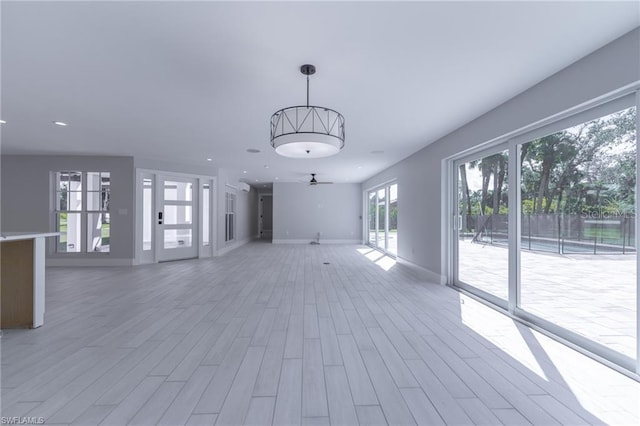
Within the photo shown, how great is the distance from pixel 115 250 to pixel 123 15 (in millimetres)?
6032

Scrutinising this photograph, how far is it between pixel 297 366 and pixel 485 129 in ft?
11.5

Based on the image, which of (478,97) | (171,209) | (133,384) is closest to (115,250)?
(171,209)

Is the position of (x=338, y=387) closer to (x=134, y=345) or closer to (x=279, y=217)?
(x=134, y=345)

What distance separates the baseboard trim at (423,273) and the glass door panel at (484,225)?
288 millimetres

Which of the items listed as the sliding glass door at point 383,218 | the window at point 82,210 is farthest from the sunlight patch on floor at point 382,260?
the window at point 82,210

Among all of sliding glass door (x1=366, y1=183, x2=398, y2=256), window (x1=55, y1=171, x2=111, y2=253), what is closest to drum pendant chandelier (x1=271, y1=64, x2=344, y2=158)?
sliding glass door (x1=366, y1=183, x2=398, y2=256)

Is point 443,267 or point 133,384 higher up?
point 443,267

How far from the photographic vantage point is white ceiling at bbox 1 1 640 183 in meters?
1.82

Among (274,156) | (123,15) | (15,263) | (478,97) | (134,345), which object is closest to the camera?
(123,15)

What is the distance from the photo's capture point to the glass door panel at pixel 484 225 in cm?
354

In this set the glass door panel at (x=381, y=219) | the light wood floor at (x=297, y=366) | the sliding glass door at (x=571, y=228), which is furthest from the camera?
the glass door panel at (x=381, y=219)

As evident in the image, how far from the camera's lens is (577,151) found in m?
2.59

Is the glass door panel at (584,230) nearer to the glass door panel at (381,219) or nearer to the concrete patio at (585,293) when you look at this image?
the concrete patio at (585,293)

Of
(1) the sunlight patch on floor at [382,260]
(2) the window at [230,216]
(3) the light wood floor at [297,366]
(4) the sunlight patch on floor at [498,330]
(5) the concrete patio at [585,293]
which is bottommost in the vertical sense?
(3) the light wood floor at [297,366]
